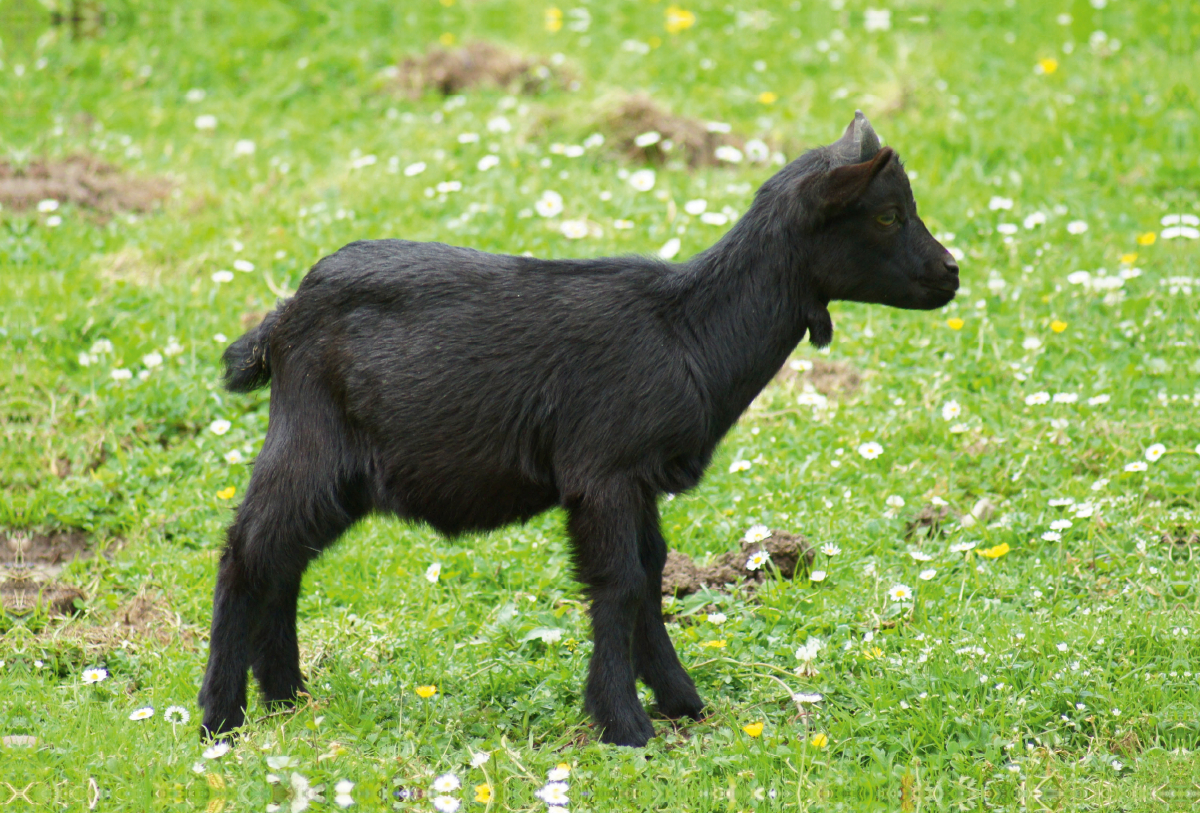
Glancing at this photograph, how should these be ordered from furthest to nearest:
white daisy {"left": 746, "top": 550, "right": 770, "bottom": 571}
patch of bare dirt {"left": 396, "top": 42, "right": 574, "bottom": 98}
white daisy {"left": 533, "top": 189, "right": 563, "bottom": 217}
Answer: patch of bare dirt {"left": 396, "top": 42, "right": 574, "bottom": 98}, white daisy {"left": 533, "top": 189, "right": 563, "bottom": 217}, white daisy {"left": 746, "top": 550, "right": 770, "bottom": 571}

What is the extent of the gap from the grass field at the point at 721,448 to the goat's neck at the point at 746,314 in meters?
1.06

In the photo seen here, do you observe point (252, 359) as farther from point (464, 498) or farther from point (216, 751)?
point (216, 751)

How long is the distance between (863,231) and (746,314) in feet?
1.48

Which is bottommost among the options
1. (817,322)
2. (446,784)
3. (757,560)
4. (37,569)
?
(37,569)

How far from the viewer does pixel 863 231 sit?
13.1 ft

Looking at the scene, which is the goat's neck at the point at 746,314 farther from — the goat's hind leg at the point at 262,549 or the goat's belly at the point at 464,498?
the goat's hind leg at the point at 262,549

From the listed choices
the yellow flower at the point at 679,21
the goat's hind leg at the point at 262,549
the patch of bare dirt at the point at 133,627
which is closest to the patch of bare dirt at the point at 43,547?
the patch of bare dirt at the point at 133,627

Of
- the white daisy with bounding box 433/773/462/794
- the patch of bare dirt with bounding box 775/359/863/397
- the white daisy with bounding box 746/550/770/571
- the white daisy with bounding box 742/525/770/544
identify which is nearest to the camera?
the white daisy with bounding box 433/773/462/794

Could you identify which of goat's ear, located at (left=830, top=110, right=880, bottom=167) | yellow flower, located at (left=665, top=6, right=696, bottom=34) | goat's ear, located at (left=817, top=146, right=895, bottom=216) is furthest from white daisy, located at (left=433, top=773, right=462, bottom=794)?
yellow flower, located at (left=665, top=6, right=696, bottom=34)

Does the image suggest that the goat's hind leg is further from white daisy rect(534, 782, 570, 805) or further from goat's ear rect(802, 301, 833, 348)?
goat's ear rect(802, 301, 833, 348)

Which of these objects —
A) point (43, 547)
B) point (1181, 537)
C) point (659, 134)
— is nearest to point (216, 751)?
point (43, 547)

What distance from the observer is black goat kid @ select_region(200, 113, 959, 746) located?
157 inches

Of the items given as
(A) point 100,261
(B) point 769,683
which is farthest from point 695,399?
(A) point 100,261

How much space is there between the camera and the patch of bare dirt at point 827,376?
6348 millimetres
